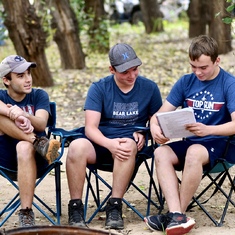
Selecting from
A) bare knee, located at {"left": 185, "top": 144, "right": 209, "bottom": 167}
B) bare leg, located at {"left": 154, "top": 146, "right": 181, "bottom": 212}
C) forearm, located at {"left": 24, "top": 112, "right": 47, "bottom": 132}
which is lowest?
bare leg, located at {"left": 154, "top": 146, "right": 181, "bottom": 212}

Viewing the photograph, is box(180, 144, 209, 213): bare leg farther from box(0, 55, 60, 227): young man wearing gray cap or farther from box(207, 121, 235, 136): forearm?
box(0, 55, 60, 227): young man wearing gray cap

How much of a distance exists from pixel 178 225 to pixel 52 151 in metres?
1.05

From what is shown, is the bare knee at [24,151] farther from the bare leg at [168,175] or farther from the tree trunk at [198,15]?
the tree trunk at [198,15]

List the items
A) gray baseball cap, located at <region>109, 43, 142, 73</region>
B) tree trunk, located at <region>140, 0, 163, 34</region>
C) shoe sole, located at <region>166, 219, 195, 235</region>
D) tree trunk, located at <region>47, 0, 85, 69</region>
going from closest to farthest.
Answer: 1. shoe sole, located at <region>166, 219, 195, 235</region>
2. gray baseball cap, located at <region>109, 43, 142, 73</region>
3. tree trunk, located at <region>47, 0, 85, 69</region>
4. tree trunk, located at <region>140, 0, 163, 34</region>

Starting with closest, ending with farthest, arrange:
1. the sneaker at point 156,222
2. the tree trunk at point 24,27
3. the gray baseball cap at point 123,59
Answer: the sneaker at point 156,222, the gray baseball cap at point 123,59, the tree trunk at point 24,27

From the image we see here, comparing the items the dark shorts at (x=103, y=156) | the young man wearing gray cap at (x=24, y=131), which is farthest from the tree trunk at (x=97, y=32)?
the dark shorts at (x=103, y=156)

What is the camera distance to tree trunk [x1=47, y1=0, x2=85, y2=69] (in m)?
14.2

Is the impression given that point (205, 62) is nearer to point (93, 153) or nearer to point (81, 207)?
point (93, 153)

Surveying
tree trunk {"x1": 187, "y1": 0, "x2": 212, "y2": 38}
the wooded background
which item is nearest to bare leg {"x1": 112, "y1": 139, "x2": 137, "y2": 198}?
the wooded background

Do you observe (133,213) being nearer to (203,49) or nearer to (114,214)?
(114,214)

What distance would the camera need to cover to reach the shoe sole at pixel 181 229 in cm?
498

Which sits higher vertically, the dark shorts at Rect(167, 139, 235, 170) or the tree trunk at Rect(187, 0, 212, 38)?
the tree trunk at Rect(187, 0, 212, 38)

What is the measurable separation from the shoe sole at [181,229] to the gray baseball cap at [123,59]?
126 centimetres

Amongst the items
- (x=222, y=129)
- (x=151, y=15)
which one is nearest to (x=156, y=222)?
(x=222, y=129)
